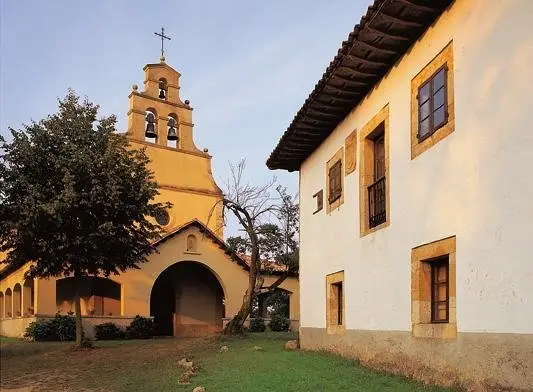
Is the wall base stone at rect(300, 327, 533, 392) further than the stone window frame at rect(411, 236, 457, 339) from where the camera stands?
No

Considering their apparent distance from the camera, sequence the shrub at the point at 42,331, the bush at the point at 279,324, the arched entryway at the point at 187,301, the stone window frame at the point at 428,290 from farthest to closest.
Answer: the bush at the point at 279,324 → the arched entryway at the point at 187,301 → the shrub at the point at 42,331 → the stone window frame at the point at 428,290

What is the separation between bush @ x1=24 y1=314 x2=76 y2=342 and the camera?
21.5 metres

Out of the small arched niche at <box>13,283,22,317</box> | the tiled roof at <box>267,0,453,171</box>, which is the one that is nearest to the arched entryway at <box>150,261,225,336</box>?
the small arched niche at <box>13,283,22,317</box>

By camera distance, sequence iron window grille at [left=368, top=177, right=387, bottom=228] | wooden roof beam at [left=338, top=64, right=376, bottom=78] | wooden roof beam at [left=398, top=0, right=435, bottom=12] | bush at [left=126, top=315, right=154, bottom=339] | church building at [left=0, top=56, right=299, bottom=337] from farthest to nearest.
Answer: church building at [left=0, top=56, right=299, bottom=337] → bush at [left=126, top=315, right=154, bottom=339] → iron window grille at [left=368, top=177, right=387, bottom=228] → wooden roof beam at [left=338, top=64, right=376, bottom=78] → wooden roof beam at [left=398, top=0, right=435, bottom=12]

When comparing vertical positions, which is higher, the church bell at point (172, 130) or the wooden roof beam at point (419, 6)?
the church bell at point (172, 130)

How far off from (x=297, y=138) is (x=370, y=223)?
383 cm

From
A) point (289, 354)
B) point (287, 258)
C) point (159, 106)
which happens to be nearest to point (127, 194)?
point (289, 354)

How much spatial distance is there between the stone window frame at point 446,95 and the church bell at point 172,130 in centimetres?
2289

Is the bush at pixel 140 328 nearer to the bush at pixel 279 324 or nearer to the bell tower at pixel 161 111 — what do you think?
the bush at pixel 279 324

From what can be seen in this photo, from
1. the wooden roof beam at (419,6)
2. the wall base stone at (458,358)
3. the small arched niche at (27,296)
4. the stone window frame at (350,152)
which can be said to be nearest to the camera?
the wall base stone at (458,358)

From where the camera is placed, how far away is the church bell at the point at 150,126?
2931 cm

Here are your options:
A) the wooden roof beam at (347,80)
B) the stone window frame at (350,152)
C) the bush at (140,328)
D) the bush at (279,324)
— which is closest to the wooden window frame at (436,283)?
the stone window frame at (350,152)

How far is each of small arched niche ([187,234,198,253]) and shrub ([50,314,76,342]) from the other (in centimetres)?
608

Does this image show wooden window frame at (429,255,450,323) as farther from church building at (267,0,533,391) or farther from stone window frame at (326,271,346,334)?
stone window frame at (326,271,346,334)
